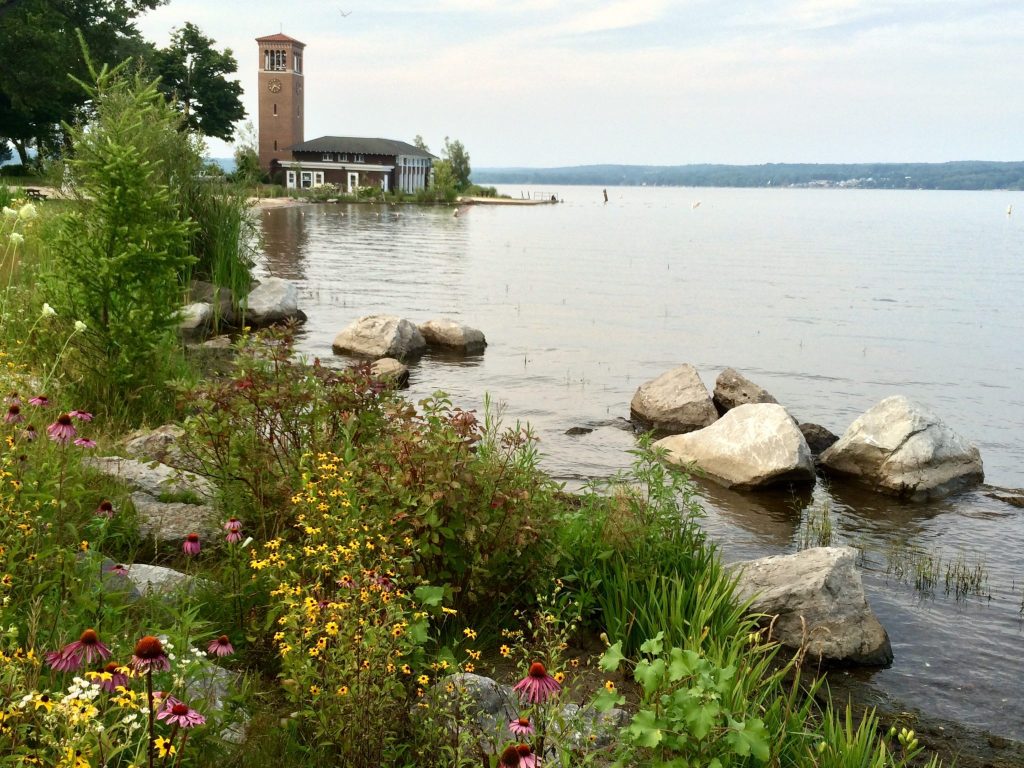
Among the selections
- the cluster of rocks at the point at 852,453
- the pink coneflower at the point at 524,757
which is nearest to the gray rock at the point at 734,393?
the cluster of rocks at the point at 852,453

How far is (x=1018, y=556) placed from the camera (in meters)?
9.33

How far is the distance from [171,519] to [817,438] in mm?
9522

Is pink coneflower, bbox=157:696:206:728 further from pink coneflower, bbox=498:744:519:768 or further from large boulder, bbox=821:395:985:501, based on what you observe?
large boulder, bbox=821:395:985:501

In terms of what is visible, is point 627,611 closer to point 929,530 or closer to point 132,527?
point 132,527

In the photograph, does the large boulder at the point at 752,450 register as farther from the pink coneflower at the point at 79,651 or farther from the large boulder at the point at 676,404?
the pink coneflower at the point at 79,651

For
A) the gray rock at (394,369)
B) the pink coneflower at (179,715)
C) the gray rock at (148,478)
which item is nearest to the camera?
the pink coneflower at (179,715)

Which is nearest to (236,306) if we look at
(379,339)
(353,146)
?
(379,339)

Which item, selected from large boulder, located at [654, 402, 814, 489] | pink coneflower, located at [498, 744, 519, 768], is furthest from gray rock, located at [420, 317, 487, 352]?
pink coneflower, located at [498, 744, 519, 768]

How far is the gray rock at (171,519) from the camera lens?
5715mm

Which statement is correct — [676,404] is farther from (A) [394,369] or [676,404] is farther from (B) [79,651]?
(B) [79,651]

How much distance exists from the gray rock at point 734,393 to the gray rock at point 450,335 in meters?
5.96

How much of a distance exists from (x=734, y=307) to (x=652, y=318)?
4.01m

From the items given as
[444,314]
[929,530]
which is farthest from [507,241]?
[929,530]

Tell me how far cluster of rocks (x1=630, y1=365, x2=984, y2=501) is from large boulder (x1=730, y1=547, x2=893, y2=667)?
4.06 metres
